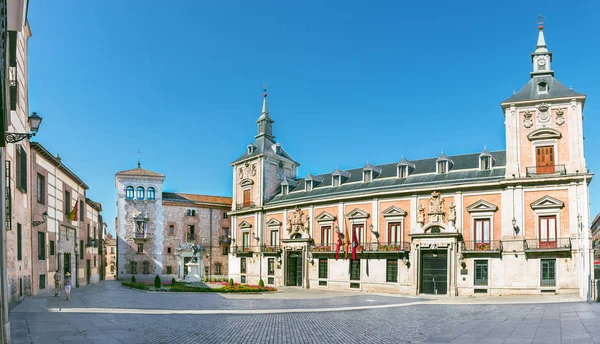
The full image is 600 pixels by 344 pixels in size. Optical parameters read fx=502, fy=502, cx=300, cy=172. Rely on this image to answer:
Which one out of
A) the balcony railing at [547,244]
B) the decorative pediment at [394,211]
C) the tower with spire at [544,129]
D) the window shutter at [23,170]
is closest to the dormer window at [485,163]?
the tower with spire at [544,129]

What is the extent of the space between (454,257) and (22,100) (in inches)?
1146

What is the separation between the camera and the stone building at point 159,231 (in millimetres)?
59750

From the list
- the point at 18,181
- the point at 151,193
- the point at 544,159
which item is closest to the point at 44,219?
the point at 18,181

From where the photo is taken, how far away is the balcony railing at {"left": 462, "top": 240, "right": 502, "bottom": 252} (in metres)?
34.8

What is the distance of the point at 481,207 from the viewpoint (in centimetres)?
3603

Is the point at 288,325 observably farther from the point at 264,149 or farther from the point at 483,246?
the point at 264,149

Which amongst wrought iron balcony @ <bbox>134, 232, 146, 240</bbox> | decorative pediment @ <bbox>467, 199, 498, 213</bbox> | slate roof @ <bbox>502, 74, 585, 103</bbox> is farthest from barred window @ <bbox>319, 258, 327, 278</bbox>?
wrought iron balcony @ <bbox>134, 232, 146, 240</bbox>

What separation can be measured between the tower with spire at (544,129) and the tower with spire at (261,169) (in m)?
25.2

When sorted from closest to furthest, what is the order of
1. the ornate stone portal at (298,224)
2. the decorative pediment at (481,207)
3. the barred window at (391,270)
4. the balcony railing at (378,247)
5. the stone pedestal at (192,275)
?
the decorative pediment at (481,207)
the balcony railing at (378,247)
the barred window at (391,270)
the ornate stone portal at (298,224)
the stone pedestal at (192,275)

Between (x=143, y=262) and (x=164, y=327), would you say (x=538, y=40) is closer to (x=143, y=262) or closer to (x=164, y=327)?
(x=164, y=327)

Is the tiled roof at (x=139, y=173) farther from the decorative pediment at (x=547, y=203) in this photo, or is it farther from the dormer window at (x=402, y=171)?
the decorative pediment at (x=547, y=203)

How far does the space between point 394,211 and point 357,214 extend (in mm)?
3760

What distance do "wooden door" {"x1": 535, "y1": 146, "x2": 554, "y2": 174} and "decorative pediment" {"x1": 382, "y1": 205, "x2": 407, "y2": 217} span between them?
10.3 metres

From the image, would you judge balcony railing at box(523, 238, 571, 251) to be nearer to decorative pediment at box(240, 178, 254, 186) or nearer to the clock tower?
the clock tower
